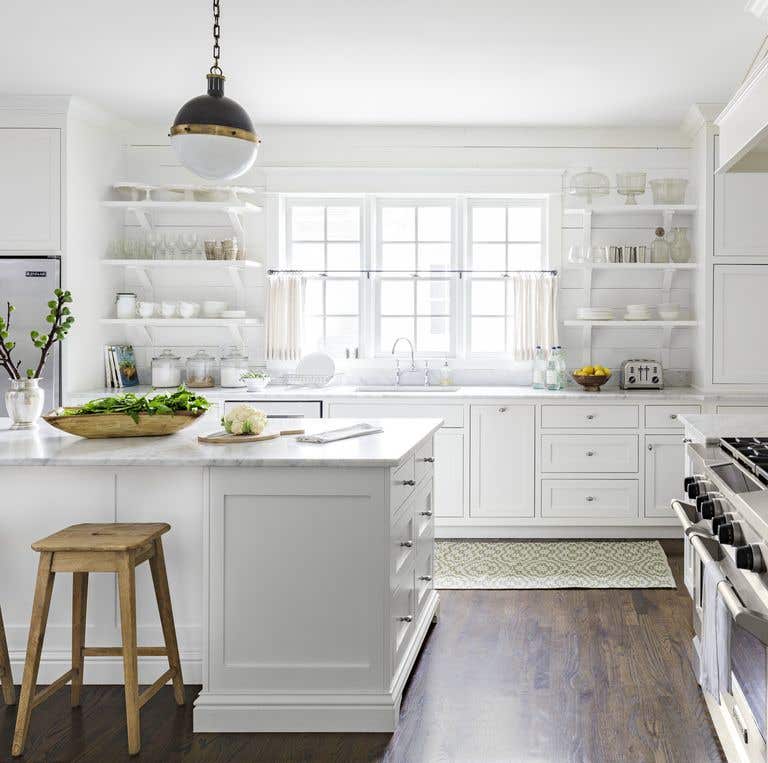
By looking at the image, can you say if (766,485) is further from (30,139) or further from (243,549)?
(30,139)

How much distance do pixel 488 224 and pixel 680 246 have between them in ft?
4.04

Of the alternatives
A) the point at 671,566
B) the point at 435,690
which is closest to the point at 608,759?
the point at 435,690

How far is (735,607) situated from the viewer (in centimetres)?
192

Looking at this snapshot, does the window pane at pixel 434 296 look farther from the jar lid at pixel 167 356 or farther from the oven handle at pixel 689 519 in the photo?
the oven handle at pixel 689 519

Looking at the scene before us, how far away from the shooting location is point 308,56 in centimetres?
433

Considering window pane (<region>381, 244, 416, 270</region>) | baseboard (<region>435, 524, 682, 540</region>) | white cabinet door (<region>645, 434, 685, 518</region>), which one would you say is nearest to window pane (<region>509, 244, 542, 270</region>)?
window pane (<region>381, 244, 416, 270</region>)

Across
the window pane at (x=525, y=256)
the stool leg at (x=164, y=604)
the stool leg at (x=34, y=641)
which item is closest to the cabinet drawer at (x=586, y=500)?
the window pane at (x=525, y=256)

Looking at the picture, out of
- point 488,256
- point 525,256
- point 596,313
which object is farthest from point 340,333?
point 596,313

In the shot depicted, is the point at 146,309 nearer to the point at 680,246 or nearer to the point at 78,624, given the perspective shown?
the point at 78,624

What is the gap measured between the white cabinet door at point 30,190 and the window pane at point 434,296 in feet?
7.52

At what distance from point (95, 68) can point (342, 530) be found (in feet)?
9.91

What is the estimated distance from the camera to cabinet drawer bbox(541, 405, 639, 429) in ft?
17.2

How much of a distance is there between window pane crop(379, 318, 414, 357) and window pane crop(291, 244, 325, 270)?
58cm

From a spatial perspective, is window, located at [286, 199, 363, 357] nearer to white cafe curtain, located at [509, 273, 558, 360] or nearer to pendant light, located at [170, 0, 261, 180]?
white cafe curtain, located at [509, 273, 558, 360]
